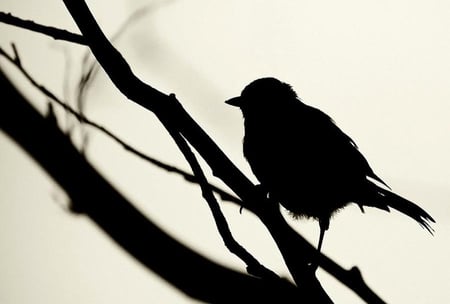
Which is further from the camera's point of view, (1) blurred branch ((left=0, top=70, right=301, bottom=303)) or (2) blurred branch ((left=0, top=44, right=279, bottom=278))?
(1) blurred branch ((left=0, top=70, right=301, bottom=303))

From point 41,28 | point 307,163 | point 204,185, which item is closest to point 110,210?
point 307,163

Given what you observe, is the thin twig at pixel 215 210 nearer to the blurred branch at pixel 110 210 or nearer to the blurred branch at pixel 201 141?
the blurred branch at pixel 201 141

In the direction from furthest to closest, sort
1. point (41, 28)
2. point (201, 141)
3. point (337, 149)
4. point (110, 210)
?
point (337, 149) → point (110, 210) → point (201, 141) → point (41, 28)

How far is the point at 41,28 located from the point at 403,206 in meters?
2.19

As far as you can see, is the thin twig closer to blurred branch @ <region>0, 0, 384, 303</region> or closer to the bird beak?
blurred branch @ <region>0, 0, 384, 303</region>

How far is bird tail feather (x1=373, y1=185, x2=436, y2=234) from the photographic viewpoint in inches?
114

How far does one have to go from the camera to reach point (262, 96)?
150 inches

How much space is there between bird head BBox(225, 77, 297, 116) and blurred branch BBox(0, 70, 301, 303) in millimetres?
1240

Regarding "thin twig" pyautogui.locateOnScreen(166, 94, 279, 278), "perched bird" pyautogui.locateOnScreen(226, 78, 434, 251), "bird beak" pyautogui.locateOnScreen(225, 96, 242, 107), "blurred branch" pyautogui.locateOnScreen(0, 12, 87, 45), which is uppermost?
"bird beak" pyautogui.locateOnScreen(225, 96, 242, 107)

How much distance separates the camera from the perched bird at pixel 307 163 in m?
3.16

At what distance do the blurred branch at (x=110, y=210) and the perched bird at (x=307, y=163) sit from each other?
80cm

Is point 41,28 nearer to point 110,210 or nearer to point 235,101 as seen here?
point 110,210

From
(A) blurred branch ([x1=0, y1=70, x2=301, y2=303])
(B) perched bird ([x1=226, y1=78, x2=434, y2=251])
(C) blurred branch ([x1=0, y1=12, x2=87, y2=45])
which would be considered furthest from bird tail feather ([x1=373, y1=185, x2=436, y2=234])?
(C) blurred branch ([x1=0, y1=12, x2=87, y2=45])

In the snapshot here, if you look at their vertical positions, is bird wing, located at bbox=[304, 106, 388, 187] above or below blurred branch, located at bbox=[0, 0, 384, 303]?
above
